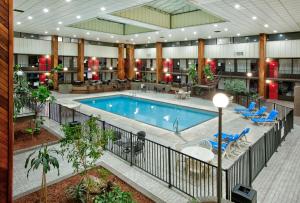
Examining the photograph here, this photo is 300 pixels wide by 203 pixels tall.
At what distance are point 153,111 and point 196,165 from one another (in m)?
13.1

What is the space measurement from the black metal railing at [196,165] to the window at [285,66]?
46.1ft

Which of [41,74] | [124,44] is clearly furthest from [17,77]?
[124,44]

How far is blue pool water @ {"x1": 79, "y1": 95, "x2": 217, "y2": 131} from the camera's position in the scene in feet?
52.0

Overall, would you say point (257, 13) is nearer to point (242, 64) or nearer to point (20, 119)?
point (242, 64)

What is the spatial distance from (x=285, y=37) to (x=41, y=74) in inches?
1048

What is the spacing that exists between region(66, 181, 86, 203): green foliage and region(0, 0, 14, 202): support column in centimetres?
259

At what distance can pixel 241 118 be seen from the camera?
14812 mm

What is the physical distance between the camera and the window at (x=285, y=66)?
21534 mm

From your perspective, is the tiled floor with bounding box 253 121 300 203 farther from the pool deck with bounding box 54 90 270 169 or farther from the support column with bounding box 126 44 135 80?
the support column with bounding box 126 44 135 80

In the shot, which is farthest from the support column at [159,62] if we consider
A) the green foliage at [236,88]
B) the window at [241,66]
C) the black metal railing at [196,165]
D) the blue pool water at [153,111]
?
the black metal railing at [196,165]

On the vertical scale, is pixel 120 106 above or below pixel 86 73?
below

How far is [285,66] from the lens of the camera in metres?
21.8

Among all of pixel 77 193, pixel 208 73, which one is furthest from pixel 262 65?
pixel 77 193

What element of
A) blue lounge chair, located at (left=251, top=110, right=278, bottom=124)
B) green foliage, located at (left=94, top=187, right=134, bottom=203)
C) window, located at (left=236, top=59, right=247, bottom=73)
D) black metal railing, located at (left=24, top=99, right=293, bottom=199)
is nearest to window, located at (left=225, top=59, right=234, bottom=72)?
window, located at (left=236, top=59, right=247, bottom=73)
